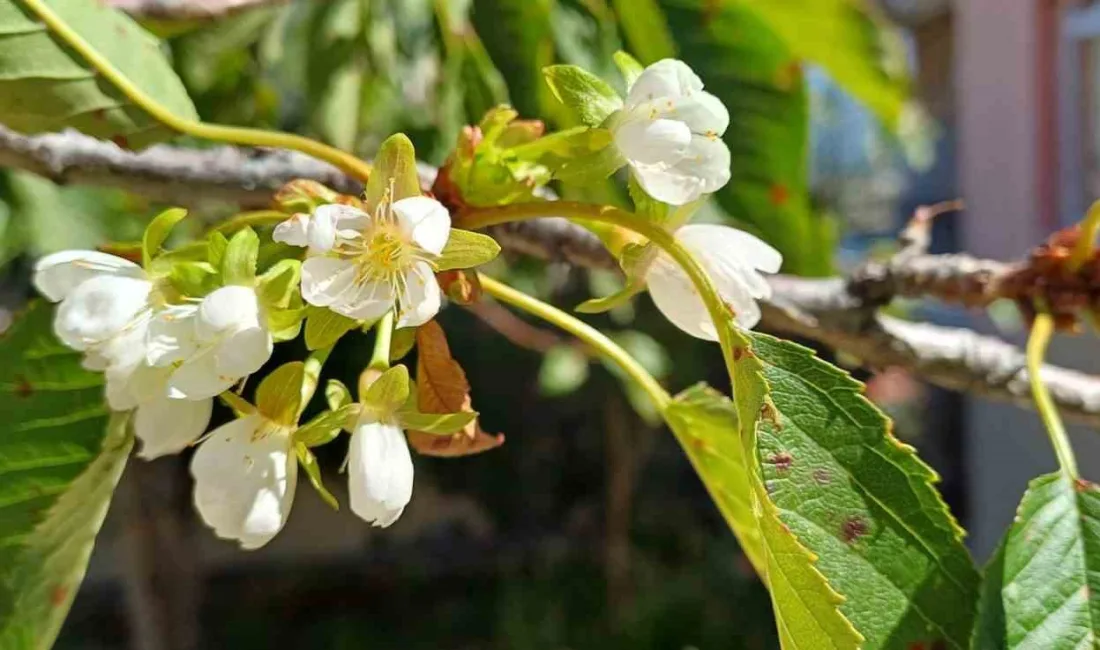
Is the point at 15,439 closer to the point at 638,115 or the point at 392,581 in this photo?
the point at 638,115

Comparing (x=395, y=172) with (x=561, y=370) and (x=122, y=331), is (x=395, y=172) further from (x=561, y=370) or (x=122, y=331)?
(x=561, y=370)

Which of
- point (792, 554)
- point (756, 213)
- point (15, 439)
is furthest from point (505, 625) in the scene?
point (792, 554)

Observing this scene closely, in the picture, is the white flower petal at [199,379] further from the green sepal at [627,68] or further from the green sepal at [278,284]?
the green sepal at [627,68]

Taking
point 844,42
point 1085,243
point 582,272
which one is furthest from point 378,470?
point 582,272

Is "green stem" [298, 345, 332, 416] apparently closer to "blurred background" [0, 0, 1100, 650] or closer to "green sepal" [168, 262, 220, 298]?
"green sepal" [168, 262, 220, 298]

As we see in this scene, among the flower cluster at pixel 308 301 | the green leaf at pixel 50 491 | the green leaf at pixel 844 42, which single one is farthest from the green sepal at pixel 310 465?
the green leaf at pixel 844 42
